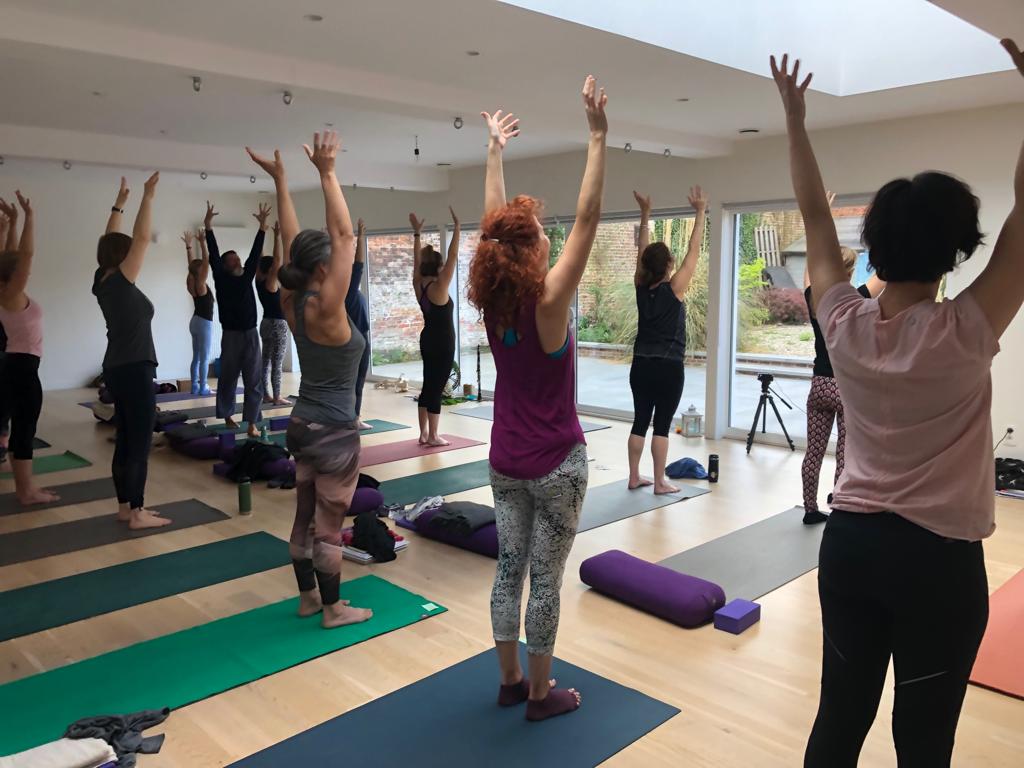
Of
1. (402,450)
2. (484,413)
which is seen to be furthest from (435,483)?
(484,413)

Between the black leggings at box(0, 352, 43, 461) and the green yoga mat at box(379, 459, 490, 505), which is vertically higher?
the black leggings at box(0, 352, 43, 461)

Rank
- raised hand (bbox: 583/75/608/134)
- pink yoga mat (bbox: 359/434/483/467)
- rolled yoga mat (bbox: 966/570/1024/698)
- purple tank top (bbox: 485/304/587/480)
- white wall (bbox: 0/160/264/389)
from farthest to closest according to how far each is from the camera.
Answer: white wall (bbox: 0/160/264/389)
pink yoga mat (bbox: 359/434/483/467)
rolled yoga mat (bbox: 966/570/1024/698)
purple tank top (bbox: 485/304/587/480)
raised hand (bbox: 583/75/608/134)

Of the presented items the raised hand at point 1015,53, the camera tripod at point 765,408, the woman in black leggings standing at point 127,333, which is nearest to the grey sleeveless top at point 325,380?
the woman in black leggings standing at point 127,333

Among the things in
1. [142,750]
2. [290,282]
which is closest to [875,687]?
[142,750]

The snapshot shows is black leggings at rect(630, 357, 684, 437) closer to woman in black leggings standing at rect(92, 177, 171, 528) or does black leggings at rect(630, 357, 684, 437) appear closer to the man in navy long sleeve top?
woman in black leggings standing at rect(92, 177, 171, 528)

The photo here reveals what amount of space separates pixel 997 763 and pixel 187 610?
2.96 meters

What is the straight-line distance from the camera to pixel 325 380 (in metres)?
2.93

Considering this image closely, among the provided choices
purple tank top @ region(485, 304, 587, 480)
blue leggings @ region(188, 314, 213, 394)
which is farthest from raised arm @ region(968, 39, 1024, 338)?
blue leggings @ region(188, 314, 213, 394)

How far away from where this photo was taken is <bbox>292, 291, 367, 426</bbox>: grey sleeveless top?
9.52 feet

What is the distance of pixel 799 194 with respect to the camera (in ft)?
4.94

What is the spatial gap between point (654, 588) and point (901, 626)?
6.58 ft

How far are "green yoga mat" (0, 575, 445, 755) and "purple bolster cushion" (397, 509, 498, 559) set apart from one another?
586mm

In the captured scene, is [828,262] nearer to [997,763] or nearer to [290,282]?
[997,763]

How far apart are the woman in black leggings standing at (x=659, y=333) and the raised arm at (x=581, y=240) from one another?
8.50ft
